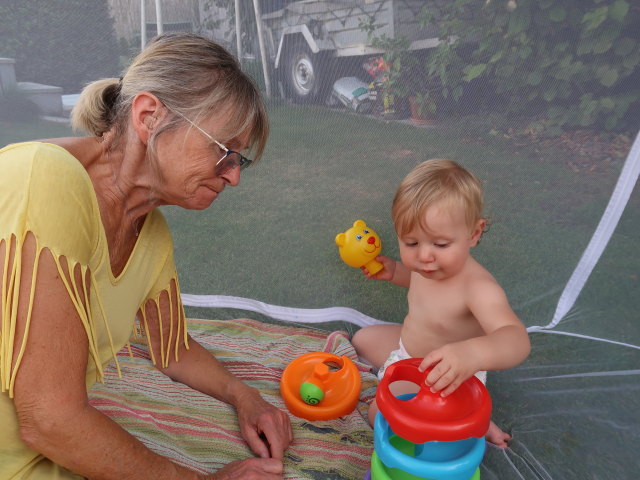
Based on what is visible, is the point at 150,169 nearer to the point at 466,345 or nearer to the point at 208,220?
the point at 466,345

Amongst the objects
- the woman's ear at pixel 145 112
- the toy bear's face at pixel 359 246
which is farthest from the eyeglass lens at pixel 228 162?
the toy bear's face at pixel 359 246

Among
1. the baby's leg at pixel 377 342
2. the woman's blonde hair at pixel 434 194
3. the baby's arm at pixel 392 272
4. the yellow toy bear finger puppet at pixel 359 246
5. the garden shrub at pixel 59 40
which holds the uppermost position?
the garden shrub at pixel 59 40

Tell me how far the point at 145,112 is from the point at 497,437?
112 cm

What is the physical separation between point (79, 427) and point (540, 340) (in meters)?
1.42

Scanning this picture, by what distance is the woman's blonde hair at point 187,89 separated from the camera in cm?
110

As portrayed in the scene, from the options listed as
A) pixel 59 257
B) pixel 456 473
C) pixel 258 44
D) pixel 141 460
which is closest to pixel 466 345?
pixel 456 473

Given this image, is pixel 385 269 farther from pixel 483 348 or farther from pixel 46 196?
pixel 46 196

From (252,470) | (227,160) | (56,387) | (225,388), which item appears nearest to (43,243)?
(56,387)

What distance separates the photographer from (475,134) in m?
1.79

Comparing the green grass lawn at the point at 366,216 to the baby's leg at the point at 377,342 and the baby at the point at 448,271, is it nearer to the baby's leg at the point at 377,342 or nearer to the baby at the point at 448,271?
the baby's leg at the point at 377,342

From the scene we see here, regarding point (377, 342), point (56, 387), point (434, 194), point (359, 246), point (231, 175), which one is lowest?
point (377, 342)

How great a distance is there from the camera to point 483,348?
1.24 metres

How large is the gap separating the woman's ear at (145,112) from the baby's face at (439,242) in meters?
0.68

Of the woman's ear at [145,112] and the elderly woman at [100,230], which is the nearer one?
the elderly woman at [100,230]
